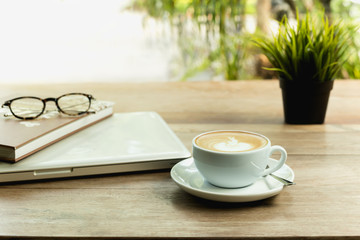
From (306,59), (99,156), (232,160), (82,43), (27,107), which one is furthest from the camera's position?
(82,43)

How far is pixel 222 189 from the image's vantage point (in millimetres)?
525

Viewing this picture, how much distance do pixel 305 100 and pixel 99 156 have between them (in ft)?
1.63

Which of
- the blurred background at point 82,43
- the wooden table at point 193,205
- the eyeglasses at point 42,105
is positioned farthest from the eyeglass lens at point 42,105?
the blurred background at point 82,43

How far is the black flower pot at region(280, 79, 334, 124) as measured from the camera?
874 millimetres

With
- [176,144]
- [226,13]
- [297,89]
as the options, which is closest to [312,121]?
[297,89]

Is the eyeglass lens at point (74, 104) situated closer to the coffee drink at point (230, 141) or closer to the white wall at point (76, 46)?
the coffee drink at point (230, 141)

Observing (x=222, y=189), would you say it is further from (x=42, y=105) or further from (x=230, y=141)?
(x=42, y=105)

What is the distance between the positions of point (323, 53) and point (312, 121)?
158mm

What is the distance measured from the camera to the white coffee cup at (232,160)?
0.50 meters

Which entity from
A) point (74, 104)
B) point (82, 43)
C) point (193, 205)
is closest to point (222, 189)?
point (193, 205)

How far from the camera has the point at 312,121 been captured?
916 millimetres

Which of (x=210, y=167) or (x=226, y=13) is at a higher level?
(x=226, y=13)

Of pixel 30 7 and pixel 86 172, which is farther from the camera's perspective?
pixel 30 7

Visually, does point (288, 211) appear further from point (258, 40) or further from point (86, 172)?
point (258, 40)
